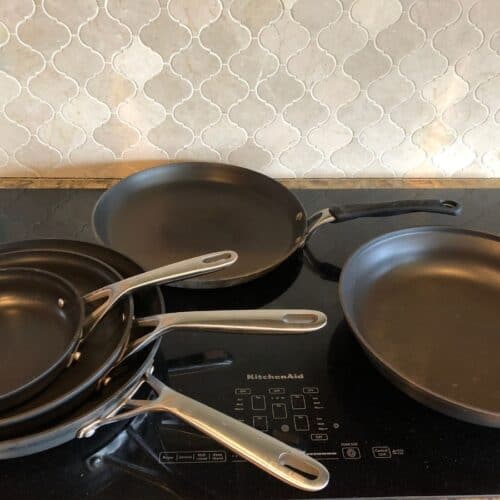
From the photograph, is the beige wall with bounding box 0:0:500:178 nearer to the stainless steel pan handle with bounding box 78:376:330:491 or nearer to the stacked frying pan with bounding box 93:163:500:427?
the stacked frying pan with bounding box 93:163:500:427

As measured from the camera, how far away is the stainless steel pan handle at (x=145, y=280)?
0.58 metres

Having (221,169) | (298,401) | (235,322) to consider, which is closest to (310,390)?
(298,401)

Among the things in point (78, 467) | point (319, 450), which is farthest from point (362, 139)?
point (78, 467)

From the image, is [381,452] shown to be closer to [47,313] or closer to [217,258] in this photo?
[217,258]

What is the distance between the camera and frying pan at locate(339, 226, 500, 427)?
60cm

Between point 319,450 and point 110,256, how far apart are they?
1.11 ft

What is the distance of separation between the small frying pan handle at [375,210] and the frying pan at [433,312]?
1.4 inches

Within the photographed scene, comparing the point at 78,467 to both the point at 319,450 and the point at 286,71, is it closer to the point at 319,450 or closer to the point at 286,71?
the point at 319,450

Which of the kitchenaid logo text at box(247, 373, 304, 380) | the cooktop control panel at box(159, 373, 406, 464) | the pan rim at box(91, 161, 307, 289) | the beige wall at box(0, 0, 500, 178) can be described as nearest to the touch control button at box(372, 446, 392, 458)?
the cooktop control panel at box(159, 373, 406, 464)

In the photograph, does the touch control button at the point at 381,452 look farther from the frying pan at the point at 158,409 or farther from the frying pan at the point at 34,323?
the frying pan at the point at 34,323

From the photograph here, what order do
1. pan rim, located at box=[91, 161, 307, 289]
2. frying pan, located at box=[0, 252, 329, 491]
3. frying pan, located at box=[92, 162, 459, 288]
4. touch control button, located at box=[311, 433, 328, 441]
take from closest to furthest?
frying pan, located at box=[0, 252, 329, 491] → touch control button, located at box=[311, 433, 328, 441] → pan rim, located at box=[91, 161, 307, 289] → frying pan, located at box=[92, 162, 459, 288]

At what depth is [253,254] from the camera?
0.79 meters

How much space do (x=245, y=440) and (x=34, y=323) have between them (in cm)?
29

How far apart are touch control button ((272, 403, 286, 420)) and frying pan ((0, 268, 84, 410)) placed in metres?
0.22
